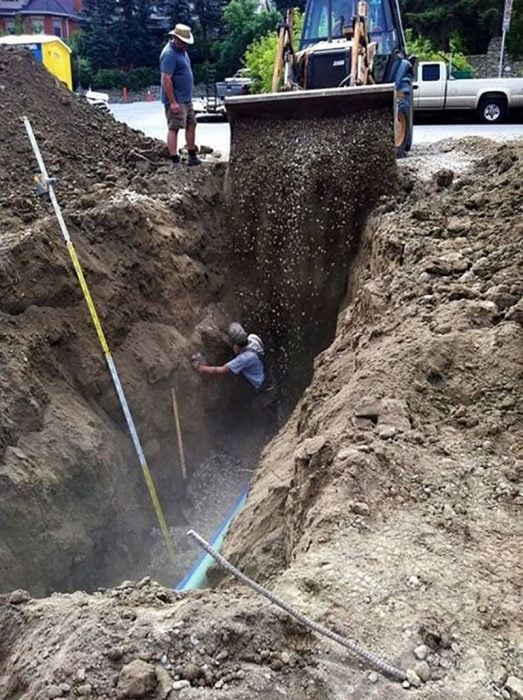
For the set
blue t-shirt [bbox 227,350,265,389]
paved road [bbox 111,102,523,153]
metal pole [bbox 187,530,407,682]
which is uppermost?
paved road [bbox 111,102,523,153]

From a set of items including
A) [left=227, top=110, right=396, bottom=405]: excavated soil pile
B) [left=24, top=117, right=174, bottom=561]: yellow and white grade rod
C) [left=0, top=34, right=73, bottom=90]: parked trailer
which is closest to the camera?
[left=24, top=117, right=174, bottom=561]: yellow and white grade rod

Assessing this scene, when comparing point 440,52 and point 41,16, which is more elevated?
point 41,16

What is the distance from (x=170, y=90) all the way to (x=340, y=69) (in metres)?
2.24

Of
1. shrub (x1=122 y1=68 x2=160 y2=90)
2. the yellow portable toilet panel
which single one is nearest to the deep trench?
the yellow portable toilet panel

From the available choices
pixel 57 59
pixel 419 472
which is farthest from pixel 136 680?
pixel 57 59

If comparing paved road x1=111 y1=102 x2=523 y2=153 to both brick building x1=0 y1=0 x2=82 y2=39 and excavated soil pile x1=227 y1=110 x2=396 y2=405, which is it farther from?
brick building x1=0 y1=0 x2=82 y2=39

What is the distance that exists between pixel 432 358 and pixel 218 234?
15.9 ft

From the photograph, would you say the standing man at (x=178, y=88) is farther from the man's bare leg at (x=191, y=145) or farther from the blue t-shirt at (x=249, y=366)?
the blue t-shirt at (x=249, y=366)

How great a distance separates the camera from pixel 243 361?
818 centimetres

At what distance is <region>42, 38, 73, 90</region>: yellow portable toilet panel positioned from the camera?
1757cm

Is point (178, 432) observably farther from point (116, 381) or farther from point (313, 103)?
point (313, 103)

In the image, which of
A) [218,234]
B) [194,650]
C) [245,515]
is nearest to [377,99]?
[218,234]

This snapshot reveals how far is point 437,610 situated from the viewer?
125 inches

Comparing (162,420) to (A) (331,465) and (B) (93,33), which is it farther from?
(B) (93,33)
